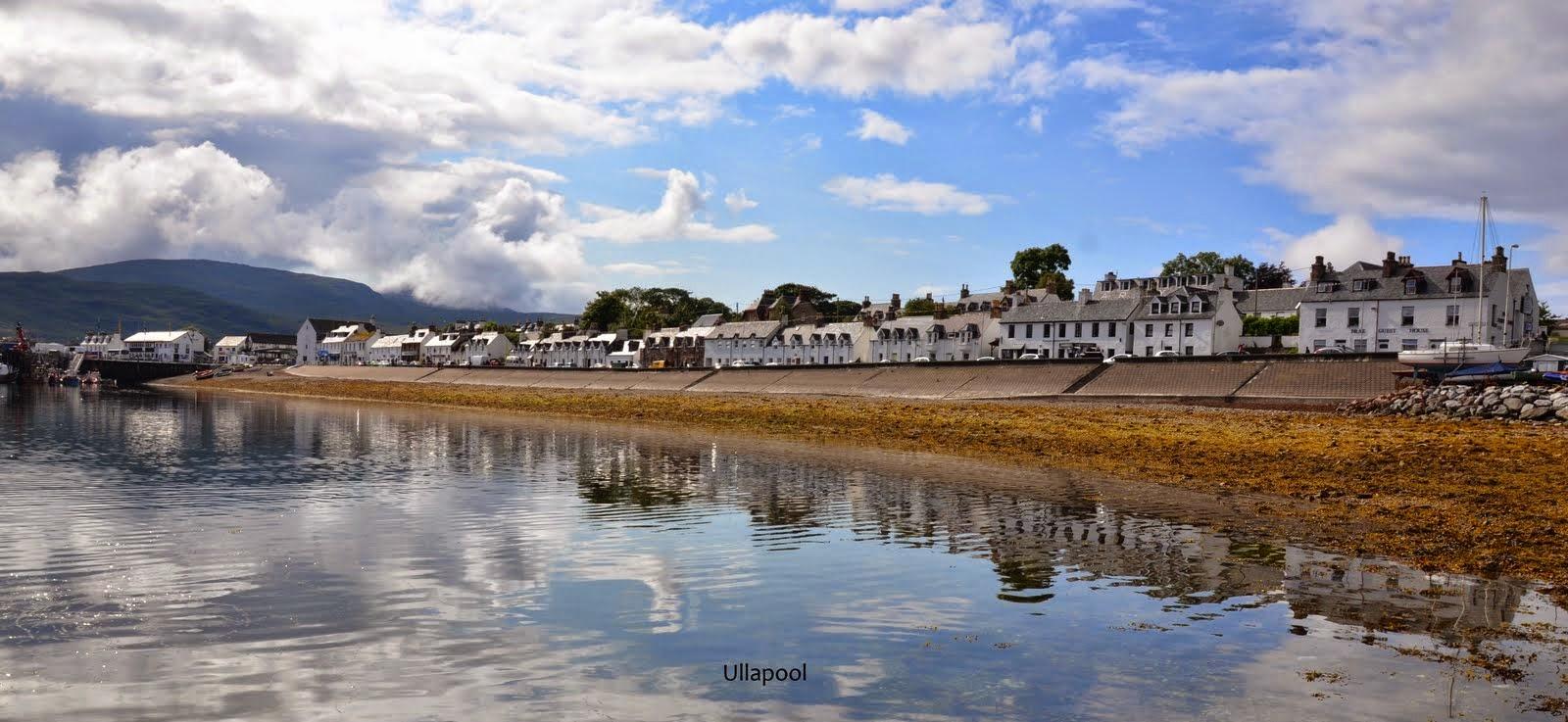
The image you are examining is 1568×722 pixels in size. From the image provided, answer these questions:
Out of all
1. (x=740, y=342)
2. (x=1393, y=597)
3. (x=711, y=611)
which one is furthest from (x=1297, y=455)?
(x=740, y=342)

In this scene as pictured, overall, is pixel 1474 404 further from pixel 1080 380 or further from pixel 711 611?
pixel 711 611

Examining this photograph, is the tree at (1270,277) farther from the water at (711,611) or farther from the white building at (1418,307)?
the water at (711,611)

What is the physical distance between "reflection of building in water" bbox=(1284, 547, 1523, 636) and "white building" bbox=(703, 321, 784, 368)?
12914cm

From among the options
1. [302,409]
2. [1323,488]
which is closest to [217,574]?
[1323,488]

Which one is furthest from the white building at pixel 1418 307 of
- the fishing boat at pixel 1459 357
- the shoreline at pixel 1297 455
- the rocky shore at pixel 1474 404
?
the shoreline at pixel 1297 455

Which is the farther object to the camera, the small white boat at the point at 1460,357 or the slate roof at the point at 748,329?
the slate roof at the point at 748,329

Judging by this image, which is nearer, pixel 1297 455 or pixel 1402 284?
pixel 1297 455

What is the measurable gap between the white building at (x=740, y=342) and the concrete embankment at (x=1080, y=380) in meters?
42.4

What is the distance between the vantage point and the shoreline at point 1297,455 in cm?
1994

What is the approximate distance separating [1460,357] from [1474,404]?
1705 cm

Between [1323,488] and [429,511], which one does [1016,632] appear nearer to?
[429,511]

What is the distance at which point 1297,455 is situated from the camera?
33906 millimetres

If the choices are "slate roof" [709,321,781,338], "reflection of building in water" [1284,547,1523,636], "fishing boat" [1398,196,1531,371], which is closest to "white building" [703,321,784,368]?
"slate roof" [709,321,781,338]

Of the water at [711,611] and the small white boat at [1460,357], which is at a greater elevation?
the small white boat at [1460,357]
